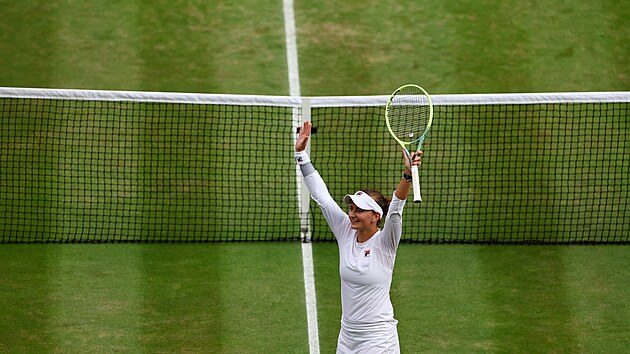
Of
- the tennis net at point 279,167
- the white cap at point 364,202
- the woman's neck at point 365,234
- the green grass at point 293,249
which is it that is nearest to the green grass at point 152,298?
the green grass at point 293,249

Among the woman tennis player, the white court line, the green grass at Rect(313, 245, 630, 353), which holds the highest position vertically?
the woman tennis player

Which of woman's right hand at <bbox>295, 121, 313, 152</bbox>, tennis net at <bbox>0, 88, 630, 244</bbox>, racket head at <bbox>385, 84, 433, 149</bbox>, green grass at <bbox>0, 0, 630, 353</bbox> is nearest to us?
woman's right hand at <bbox>295, 121, 313, 152</bbox>

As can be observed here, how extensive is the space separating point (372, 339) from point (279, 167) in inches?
270

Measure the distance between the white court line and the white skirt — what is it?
2637 mm

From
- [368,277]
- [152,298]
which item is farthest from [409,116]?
[152,298]

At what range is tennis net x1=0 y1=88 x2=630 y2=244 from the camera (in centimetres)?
1454

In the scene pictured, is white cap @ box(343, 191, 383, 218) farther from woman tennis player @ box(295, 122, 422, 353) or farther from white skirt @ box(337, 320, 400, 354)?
white skirt @ box(337, 320, 400, 354)

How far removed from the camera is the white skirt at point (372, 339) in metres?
9.18

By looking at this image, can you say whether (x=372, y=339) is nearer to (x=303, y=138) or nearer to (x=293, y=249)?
(x=303, y=138)

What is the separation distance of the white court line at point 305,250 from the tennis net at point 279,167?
0.68m

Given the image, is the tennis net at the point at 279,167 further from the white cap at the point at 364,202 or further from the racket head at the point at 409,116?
the white cap at the point at 364,202

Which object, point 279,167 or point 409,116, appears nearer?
point 409,116

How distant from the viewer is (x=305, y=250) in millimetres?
14227

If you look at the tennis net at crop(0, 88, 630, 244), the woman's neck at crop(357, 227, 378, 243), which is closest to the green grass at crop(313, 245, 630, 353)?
the tennis net at crop(0, 88, 630, 244)
